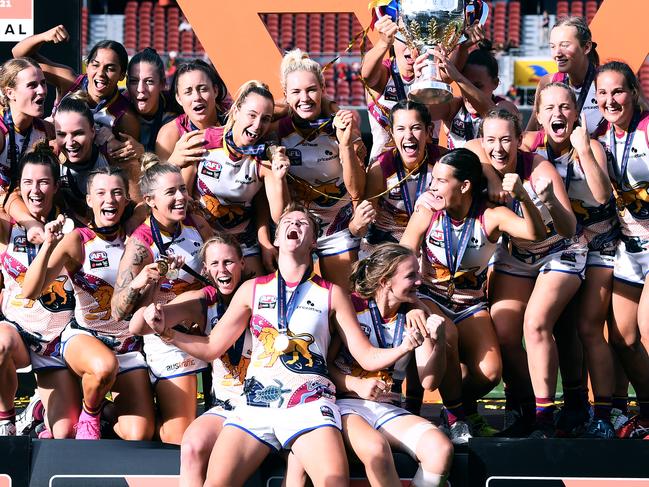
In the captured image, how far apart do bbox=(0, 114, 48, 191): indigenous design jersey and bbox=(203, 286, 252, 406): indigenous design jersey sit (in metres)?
1.15

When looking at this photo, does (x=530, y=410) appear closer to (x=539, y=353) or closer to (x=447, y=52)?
(x=539, y=353)

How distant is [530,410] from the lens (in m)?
4.68

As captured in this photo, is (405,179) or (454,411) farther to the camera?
(405,179)

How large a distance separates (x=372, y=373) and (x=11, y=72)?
85.6 inches

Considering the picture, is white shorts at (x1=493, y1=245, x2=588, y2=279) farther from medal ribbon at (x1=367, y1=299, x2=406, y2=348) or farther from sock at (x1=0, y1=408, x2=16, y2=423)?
sock at (x1=0, y1=408, x2=16, y2=423)

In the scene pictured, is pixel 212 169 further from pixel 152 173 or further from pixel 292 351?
pixel 292 351

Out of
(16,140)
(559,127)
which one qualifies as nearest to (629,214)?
(559,127)

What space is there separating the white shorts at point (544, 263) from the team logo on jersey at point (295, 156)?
38.9 inches

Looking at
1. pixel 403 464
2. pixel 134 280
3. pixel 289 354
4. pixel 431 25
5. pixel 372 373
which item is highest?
pixel 431 25

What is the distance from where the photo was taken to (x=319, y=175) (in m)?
4.91

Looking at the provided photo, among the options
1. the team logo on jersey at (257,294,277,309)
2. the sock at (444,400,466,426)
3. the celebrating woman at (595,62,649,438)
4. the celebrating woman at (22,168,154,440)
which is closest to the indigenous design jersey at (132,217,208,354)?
the celebrating woman at (22,168,154,440)

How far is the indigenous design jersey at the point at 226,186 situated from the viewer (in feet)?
15.6

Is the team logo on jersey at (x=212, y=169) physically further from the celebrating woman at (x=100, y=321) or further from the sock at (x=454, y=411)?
the sock at (x=454, y=411)

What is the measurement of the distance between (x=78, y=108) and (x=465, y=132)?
1.89 meters
